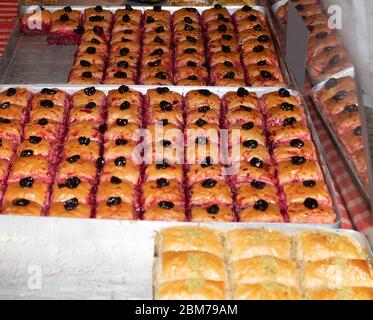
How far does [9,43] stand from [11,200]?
268 cm

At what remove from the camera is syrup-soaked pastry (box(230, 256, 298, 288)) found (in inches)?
162

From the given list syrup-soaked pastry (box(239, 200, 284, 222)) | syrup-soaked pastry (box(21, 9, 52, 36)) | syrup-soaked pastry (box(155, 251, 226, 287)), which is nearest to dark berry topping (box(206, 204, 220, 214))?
syrup-soaked pastry (box(239, 200, 284, 222))

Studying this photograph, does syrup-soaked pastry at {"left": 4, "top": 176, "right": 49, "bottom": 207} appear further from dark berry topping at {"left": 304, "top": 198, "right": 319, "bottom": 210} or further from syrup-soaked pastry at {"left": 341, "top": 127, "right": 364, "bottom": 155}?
syrup-soaked pastry at {"left": 341, "top": 127, "right": 364, "bottom": 155}

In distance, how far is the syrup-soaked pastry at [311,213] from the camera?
4703 millimetres

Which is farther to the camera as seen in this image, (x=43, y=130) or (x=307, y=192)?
(x=43, y=130)

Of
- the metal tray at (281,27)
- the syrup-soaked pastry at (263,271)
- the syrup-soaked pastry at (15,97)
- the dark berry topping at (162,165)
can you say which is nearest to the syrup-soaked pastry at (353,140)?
the metal tray at (281,27)

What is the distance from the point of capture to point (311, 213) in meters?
4.73

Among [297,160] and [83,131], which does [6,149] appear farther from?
[297,160]

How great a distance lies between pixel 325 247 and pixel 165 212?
1.27 m

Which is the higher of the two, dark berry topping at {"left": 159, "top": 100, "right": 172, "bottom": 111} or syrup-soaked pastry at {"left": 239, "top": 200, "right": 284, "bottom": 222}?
dark berry topping at {"left": 159, "top": 100, "right": 172, "bottom": 111}

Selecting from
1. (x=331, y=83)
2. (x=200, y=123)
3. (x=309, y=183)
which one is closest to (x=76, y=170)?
(x=200, y=123)

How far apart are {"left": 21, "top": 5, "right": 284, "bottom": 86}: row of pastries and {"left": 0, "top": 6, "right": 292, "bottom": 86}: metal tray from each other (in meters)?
0.10

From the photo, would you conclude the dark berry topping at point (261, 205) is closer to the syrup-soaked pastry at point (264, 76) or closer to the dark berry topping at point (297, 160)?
the dark berry topping at point (297, 160)
